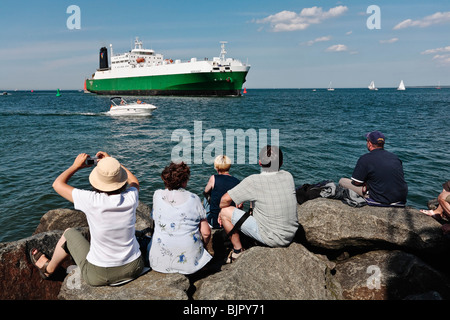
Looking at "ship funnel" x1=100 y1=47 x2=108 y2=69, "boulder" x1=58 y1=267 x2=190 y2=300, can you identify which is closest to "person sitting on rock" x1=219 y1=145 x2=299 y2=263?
"boulder" x1=58 y1=267 x2=190 y2=300

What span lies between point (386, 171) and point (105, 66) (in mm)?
86182

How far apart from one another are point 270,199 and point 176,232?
1.17 m

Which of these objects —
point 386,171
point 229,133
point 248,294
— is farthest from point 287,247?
point 229,133

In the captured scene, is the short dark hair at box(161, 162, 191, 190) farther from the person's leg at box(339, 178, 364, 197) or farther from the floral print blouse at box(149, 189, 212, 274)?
the person's leg at box(339, 178, 364, 197)

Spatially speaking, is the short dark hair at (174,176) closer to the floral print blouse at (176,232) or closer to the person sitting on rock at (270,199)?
the floral print blouse at (176,232)

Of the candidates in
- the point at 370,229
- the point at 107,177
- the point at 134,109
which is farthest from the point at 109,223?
the point at 134,109

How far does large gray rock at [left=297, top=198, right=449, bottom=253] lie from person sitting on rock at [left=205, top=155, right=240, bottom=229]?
3.90ft

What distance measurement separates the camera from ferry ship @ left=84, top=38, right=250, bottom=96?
188 feet

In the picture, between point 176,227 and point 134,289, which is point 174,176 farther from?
point 134,289

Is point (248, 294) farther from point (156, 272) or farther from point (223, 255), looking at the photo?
point (223, 255)

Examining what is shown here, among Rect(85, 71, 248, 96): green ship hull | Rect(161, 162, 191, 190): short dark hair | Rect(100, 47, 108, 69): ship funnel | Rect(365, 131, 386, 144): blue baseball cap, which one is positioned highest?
Rect(100, 47, 108, 69): ship funnel

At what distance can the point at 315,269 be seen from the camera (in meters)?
3.72

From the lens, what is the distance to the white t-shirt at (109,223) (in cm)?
281

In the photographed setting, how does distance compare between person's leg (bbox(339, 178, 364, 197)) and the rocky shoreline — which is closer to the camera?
the rocky shoreline
